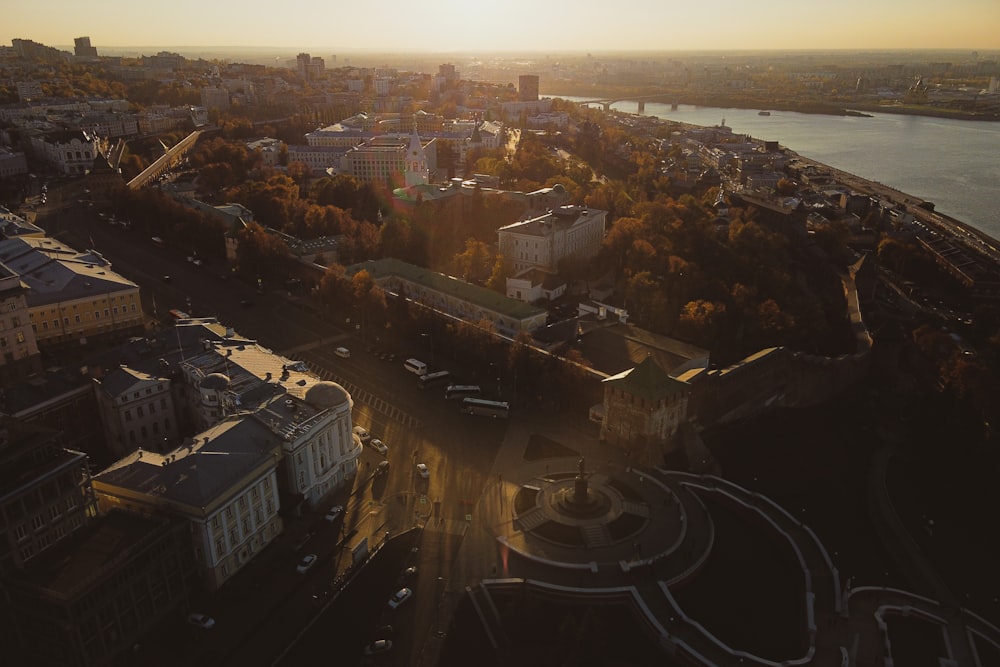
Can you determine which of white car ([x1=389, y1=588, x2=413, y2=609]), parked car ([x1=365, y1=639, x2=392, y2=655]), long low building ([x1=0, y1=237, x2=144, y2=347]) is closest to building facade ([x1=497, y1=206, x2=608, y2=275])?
long low building ([x1=0, y1=237, x2=144, y2=347])

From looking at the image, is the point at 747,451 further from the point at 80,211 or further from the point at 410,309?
the point at 80,211

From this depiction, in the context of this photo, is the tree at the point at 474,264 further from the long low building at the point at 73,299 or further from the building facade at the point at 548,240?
the long low building at the point at 73,299

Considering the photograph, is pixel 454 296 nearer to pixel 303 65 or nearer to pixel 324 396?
pixel 324 396

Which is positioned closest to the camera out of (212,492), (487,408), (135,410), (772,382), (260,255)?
(212,492)

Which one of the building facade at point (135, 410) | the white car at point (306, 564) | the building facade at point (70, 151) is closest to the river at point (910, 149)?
the white car at point (306, 564)

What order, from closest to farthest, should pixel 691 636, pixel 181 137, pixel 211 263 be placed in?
pixel 691 636 < pixel 211 263 < pixel 181 137


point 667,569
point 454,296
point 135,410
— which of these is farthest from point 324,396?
point 454,296

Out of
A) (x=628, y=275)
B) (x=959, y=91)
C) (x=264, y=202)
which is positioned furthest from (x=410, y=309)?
(x=959, y=91)
